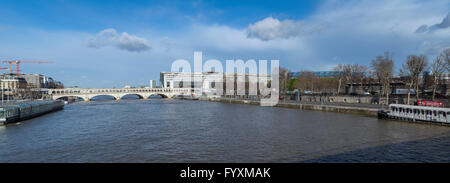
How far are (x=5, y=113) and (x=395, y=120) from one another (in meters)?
46.5

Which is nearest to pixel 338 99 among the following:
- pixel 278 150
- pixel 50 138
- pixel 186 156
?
pixel 278 150

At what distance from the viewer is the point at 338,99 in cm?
5678

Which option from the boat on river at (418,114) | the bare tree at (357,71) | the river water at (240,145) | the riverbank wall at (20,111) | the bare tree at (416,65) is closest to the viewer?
the river water at (240,145)

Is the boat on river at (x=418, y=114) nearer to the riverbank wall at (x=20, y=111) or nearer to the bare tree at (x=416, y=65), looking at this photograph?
the bare tree at (x=416, y=65)

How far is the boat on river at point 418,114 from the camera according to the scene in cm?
2550

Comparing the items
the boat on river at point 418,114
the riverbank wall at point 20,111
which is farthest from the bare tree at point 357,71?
the riverbank wall at point 20,111

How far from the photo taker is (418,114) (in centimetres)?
2781

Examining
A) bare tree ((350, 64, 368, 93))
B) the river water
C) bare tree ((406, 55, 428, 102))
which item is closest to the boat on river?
the river water

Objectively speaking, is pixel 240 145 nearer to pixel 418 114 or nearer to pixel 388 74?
pixel 418 114

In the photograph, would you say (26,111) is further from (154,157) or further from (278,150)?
(278,150)

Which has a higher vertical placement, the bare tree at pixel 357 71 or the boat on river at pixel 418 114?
the bare tree at pixel 357 71

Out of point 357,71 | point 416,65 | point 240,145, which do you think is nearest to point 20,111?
point 240,145

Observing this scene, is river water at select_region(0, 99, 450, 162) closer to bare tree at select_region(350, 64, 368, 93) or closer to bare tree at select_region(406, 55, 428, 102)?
bare tree at select_region(406, 55, 428, 102)

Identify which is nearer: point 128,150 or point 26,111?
point 128,150
